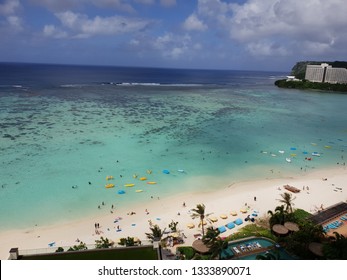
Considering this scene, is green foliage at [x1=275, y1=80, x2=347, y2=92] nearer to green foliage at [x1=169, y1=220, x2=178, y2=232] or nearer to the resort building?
the resort building

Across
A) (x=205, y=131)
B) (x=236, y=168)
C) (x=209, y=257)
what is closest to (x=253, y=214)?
(x=209, y=257)

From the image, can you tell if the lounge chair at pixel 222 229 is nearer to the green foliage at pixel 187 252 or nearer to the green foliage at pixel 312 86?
the green foliage at pixel 187 252

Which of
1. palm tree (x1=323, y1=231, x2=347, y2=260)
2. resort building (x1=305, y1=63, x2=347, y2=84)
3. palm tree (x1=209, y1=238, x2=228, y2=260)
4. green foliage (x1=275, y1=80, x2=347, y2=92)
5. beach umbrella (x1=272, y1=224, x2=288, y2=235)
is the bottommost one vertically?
beach umbrella (x1=272, y1=224, x2=288, y2=235)

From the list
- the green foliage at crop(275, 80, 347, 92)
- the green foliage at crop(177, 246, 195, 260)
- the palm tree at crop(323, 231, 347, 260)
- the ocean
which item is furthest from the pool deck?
the green foliage at crop(275, 80, 347, 92)

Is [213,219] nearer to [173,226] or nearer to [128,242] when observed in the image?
[173,226]

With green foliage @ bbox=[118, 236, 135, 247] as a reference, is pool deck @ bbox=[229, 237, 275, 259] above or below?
below

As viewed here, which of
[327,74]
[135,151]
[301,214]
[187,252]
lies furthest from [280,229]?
[327,74]

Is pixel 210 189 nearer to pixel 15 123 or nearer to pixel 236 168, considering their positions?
pixel 236 168
